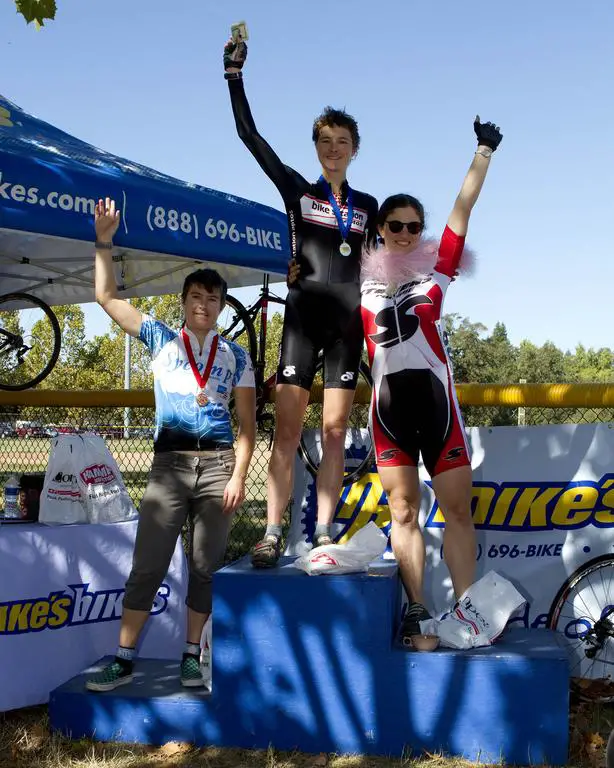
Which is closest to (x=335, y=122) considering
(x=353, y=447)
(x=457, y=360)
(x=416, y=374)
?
(x=416, y=374)

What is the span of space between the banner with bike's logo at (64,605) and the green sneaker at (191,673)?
2.00ft

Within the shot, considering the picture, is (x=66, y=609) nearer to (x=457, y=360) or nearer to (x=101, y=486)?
(x=101, y=486)

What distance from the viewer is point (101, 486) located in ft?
14.2

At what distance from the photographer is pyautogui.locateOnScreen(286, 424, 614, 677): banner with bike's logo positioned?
4.19 meters

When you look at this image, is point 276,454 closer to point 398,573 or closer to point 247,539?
point 398,573

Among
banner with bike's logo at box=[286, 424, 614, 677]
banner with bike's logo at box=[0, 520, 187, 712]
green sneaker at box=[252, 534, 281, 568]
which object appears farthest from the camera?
banner with bike's logo at box=[286, 424, 614, 677]

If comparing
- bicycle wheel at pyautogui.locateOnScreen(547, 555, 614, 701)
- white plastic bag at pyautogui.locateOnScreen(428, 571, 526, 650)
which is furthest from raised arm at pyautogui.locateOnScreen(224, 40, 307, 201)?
bicycle wheel at pyautogui.locateOnScreen(547, 555, 614, 701)

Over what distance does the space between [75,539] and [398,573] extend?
1.63m

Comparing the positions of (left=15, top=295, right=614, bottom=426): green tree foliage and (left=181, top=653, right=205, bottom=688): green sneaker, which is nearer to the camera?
(left=181, top=653, right=205, bottom=688): green sneaker

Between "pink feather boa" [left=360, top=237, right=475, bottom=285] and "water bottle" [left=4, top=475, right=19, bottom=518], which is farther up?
"pink feather boa" [left=360, top=237, right=475, bottom=285]

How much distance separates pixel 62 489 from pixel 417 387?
6.44 ft

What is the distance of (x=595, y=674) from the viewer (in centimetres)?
409

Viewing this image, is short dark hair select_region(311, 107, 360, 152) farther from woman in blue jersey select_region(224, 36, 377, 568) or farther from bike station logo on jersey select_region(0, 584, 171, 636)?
bike station logo on jersey select_region(0, 584, 171, 636)

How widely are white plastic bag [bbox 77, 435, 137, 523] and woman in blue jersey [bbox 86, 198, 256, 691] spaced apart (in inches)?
27.3
